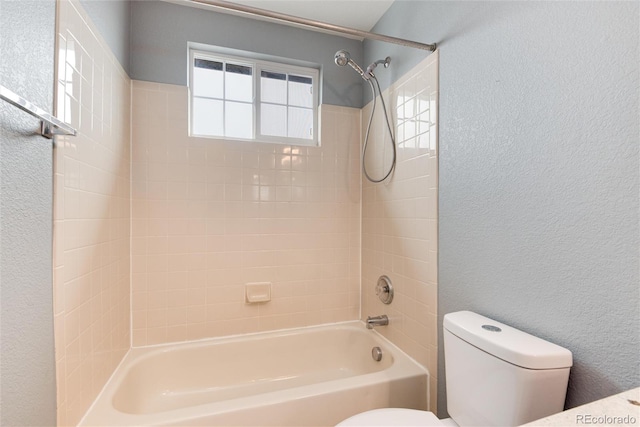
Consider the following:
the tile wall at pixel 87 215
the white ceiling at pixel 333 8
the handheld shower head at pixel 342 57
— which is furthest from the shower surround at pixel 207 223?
the white ceiling at pixel 333 8

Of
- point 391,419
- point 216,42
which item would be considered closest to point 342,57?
point 216,42

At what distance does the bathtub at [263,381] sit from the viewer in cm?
114

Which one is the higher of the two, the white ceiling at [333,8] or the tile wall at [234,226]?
the white ceiling at [333,8]

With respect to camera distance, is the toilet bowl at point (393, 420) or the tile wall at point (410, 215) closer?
the toilet bowl at point (393, 420)

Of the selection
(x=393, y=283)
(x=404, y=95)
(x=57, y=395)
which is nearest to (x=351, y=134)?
(x=404, y=95)

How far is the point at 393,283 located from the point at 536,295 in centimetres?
84

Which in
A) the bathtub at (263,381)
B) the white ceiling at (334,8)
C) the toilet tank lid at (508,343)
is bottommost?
the bathtub at (263,381)

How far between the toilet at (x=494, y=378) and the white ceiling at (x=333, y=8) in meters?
1.77

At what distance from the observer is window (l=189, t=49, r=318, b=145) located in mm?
1884

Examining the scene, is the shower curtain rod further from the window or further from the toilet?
the toilet

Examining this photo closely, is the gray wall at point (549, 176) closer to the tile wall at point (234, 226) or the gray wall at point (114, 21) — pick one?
the tile wall at point (234, 226)

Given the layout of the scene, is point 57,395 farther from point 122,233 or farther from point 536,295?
point 536,295

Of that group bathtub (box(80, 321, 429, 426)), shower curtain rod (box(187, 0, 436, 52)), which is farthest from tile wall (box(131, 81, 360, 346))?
shower curtain rod (box(187, 0, 436, 52))

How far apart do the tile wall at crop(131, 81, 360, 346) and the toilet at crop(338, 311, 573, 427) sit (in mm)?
1038
